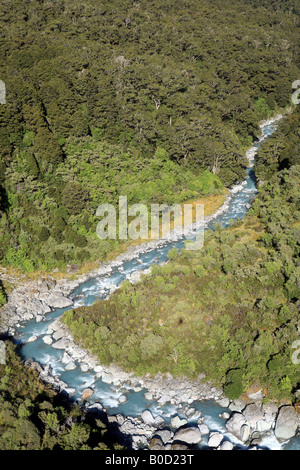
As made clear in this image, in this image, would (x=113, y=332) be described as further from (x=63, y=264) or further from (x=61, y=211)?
(x=61, y=211)

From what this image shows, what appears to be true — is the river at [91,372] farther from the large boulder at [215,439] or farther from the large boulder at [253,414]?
the large boulder at [253,414]

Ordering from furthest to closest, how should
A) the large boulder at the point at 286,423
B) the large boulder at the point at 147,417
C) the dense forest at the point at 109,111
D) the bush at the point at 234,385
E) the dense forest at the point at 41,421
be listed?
the dense forest at the point at 109,111 → the bush at the point at 234,385 → the large boulder at the point at 147,417 → the large boulder at the point at 286,423 → the dense forest at the point at 41,421

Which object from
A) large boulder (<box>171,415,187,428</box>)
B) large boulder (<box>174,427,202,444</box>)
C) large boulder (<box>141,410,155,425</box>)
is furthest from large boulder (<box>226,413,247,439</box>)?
large boulder (<box>141,410,155,425</box>)

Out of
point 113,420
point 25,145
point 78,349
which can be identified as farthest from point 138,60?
point 113,420

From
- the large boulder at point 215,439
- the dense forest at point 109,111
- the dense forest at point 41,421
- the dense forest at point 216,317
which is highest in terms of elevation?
the dense forest at point 109,111

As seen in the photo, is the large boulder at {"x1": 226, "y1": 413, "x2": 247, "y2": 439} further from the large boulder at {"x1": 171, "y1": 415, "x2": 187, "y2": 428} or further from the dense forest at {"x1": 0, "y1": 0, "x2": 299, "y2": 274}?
the dense forest at {"x1": 0, "y1": 0, "x2": 299, "y2": 274}

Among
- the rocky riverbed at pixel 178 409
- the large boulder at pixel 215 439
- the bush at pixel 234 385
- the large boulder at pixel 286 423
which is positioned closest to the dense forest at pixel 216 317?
the bush at pixel 234 385
